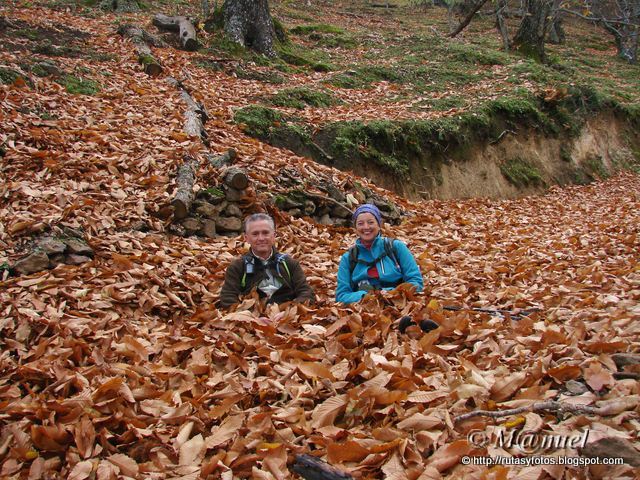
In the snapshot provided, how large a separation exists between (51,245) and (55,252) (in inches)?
3.4

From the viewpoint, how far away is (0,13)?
1209 cm

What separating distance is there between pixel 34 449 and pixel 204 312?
5.86ft

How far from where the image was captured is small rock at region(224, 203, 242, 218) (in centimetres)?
618

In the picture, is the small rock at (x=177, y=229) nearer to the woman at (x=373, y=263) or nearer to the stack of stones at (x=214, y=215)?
the stack of stones at (x=214, y=215)

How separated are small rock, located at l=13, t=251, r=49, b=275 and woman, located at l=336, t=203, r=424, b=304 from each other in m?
2.67

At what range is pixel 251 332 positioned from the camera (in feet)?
12.1

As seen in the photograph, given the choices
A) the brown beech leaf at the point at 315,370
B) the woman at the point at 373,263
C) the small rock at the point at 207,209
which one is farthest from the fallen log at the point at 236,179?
the brown beech leaf at the point at 315,370

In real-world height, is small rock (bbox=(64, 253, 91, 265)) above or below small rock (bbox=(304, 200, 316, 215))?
below

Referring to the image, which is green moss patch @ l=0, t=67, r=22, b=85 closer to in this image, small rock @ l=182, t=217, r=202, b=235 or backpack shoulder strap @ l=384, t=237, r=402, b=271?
small rock @ l=182, t=217, r=202, b=235

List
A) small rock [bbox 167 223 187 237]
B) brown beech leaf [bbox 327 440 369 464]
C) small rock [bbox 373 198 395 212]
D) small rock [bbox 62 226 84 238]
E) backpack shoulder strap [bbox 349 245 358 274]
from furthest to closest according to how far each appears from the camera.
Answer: small rock [bbox 373 198 395 212]
small rock [bbox 167 223 187 237]
small rock [bbox 62 226 84 238]
backpack shoulder strap [bbox 349 245 358 274]
brown beech leaf [bbox 327 440 369 464]

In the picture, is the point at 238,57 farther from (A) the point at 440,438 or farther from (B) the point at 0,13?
(A) the point at 440,438

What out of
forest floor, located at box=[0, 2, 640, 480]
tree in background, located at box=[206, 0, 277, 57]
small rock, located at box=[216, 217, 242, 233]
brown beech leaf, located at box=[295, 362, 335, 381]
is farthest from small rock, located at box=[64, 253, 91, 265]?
tree in background, located at box=[206, 0, 277, 57]

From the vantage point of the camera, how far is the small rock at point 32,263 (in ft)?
14.0

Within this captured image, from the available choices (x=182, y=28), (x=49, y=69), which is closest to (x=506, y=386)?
(x=49, y=69)
